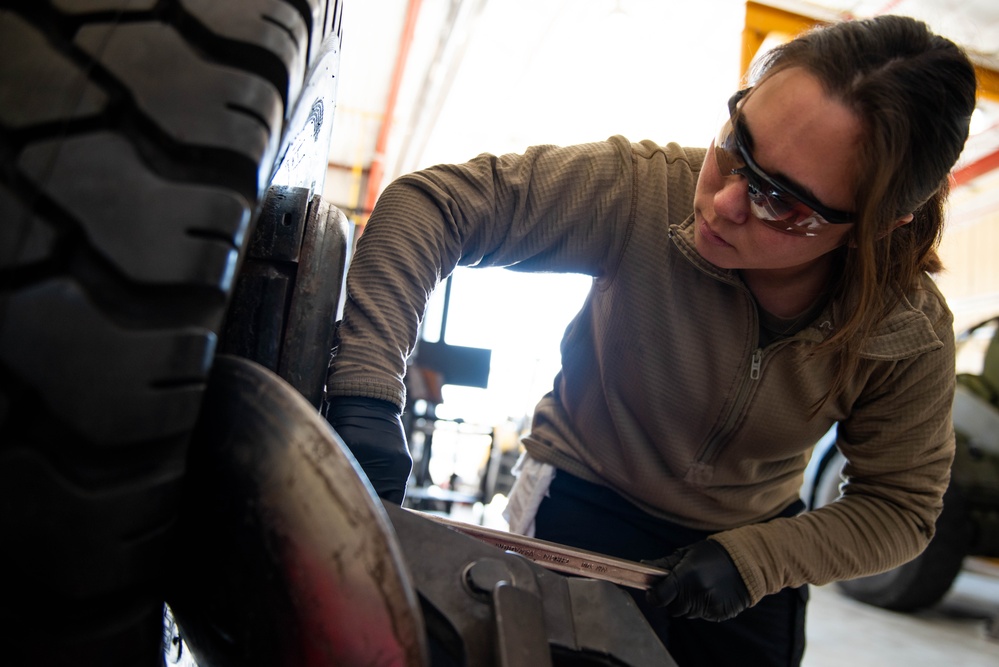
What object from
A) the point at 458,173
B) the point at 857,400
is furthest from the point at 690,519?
the point at 458,173

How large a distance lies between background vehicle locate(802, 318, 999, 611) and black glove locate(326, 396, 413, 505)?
104 inches

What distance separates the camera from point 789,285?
1.15 metres

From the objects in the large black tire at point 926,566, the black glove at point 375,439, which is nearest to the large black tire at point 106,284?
the black glove at point 375,439

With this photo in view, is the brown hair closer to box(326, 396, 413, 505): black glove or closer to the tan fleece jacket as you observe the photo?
the tan fleece jacket

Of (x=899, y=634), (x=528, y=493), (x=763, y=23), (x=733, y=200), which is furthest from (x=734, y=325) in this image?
(x=763, y=23)

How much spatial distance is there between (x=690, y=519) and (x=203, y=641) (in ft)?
3.18

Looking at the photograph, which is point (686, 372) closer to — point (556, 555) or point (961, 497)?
point (556, 555)

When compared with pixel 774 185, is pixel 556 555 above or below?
below

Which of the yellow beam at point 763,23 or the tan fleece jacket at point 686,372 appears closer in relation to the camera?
the tan fleece jacket at point 686,372

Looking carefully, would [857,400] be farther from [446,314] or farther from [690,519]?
[446,314]

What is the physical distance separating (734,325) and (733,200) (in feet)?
0.88

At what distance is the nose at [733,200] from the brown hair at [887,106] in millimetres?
139

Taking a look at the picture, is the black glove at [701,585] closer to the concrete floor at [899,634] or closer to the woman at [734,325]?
the woman at [734,325]

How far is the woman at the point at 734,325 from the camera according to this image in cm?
91
